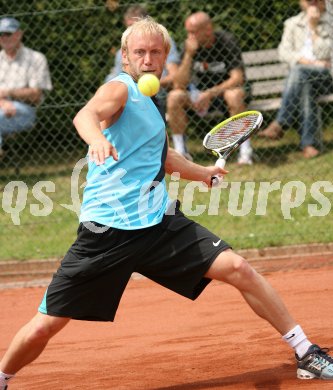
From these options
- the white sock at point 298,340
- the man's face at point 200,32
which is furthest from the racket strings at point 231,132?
the man's face at point 200,32

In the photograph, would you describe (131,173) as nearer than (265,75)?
Yes

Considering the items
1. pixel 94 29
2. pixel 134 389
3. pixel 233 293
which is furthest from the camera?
pixel 94 29

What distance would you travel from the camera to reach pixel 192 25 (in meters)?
9.17

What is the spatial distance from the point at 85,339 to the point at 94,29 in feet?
13.3

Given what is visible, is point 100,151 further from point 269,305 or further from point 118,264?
point 269,305

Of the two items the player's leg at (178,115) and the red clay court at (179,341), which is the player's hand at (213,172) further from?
the player's leg at (178,115)

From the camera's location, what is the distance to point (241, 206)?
8961mm

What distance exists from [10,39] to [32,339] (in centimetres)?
517

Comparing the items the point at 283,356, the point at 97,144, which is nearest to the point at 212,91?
the point at 283,356

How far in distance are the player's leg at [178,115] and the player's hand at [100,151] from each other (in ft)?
16.6

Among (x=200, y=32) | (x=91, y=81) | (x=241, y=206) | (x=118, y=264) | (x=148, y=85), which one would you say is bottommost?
(x=241, y=206)

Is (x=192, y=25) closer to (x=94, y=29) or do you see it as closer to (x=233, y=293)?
(x=94, y=29)

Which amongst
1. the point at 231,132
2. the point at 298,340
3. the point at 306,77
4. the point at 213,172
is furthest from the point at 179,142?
the point at 298,340

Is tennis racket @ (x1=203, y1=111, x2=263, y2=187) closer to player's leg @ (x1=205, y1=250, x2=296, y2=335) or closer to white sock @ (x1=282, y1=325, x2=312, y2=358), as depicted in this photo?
player's leg @ (x1=205, y1=250, x2=296, y2=335)
